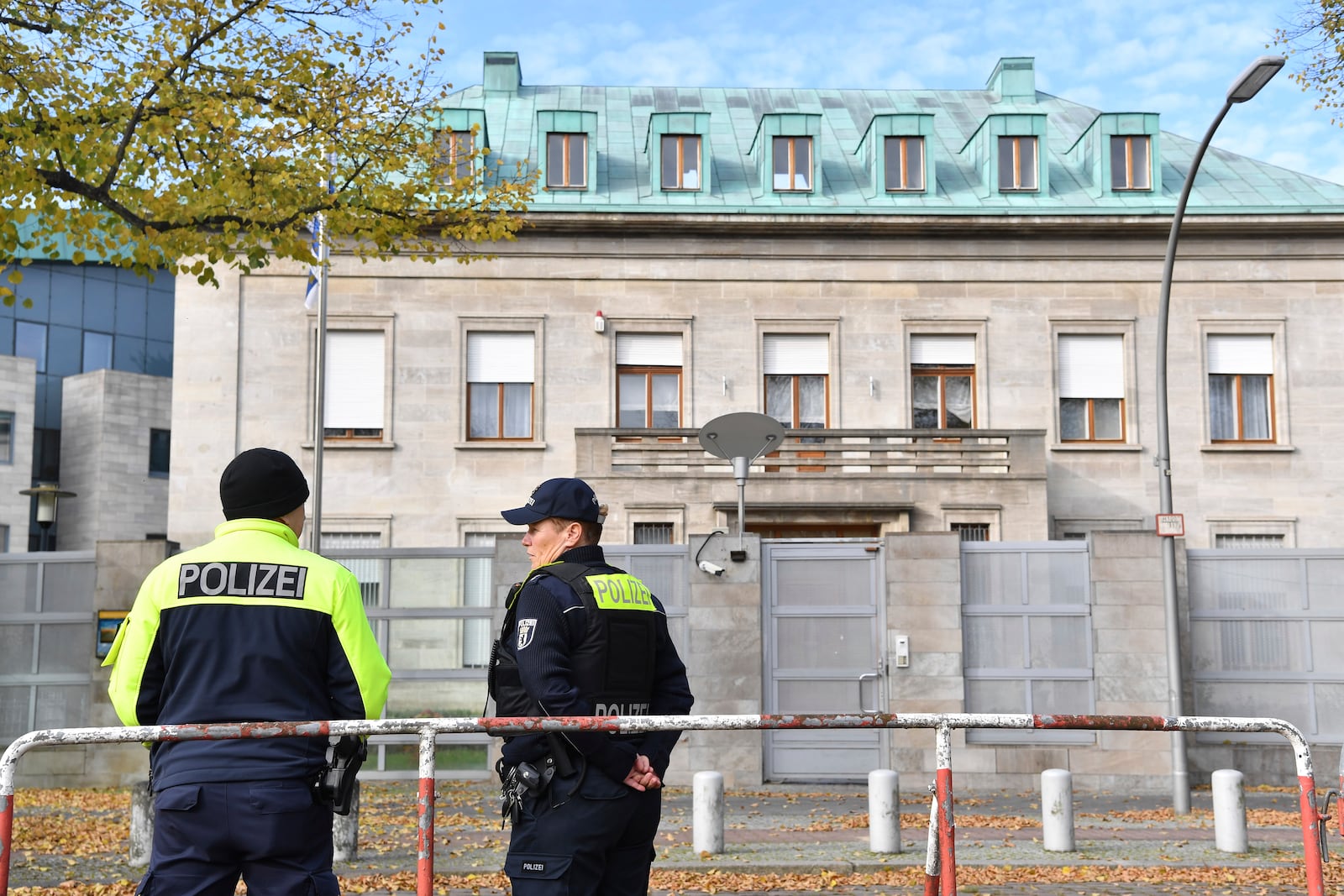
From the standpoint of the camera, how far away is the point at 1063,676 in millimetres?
15312

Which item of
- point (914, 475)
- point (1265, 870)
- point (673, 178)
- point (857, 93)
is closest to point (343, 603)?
point (1265, 870)

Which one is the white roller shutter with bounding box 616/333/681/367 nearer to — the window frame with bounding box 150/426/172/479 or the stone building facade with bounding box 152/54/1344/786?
the stone building facade with bounding box 152/54/1344/786

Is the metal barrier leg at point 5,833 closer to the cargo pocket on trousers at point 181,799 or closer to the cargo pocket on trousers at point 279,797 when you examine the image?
the cargo pocket on trousers at point 181,799

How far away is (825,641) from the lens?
15406 millimetres

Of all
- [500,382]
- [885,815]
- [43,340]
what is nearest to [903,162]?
[500,382]

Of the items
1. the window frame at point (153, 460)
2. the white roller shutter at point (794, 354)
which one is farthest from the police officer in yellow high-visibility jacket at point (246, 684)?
the window frame at point (153, 460)

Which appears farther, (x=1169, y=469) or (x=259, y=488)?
(x=1169, y=469)

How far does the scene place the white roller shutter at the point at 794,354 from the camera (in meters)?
25.5

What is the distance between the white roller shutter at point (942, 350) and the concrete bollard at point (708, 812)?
16094 millimetres

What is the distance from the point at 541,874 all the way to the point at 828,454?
19.3 meters

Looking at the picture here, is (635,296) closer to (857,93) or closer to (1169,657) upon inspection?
(857,93)

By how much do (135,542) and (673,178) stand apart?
46.6ft

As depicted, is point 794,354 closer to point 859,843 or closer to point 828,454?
point 828,454

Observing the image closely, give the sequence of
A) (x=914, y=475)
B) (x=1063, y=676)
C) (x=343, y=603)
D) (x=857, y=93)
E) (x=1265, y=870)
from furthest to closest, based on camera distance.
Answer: (x=857, y=93)
(x=914, y=475)
(x=1063, y=676)
(x=1265, y=870)
(x=343, y=603)
